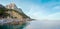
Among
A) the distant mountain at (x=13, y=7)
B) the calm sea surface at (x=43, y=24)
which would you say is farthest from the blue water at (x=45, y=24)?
the distant mountain at (x=13, y=7)

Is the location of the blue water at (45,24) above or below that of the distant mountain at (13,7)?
below

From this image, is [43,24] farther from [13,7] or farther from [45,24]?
[13,7]

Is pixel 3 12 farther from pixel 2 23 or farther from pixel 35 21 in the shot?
pixel 35 21

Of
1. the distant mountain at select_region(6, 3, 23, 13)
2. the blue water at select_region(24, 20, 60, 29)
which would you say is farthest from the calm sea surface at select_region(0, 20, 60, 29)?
the distant mountain at select_region(6, 3, 23, 13)

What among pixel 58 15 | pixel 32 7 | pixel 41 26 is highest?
pixel 32 7

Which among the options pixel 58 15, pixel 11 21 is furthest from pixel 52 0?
pixel 11 21

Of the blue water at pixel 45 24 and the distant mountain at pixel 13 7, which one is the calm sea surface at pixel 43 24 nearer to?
the blue water at pixel 45 24

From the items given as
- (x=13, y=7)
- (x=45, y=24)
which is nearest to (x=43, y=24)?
(x=45, y=24)

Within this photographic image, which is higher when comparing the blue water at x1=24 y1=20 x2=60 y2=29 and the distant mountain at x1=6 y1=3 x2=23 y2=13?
the distant mountain at x1=6 y1=3 x2=23 y2=13

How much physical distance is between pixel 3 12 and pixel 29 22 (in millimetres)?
616

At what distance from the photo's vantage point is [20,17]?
2.89m

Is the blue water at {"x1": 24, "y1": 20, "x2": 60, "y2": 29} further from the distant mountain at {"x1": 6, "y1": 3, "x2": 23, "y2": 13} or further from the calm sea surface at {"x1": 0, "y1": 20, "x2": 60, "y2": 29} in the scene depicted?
the distant mountain at {"x1": 6, "y1": 3, "x2": 23, "y2": 13}

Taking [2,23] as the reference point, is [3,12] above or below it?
above

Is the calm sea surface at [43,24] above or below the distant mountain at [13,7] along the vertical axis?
below
